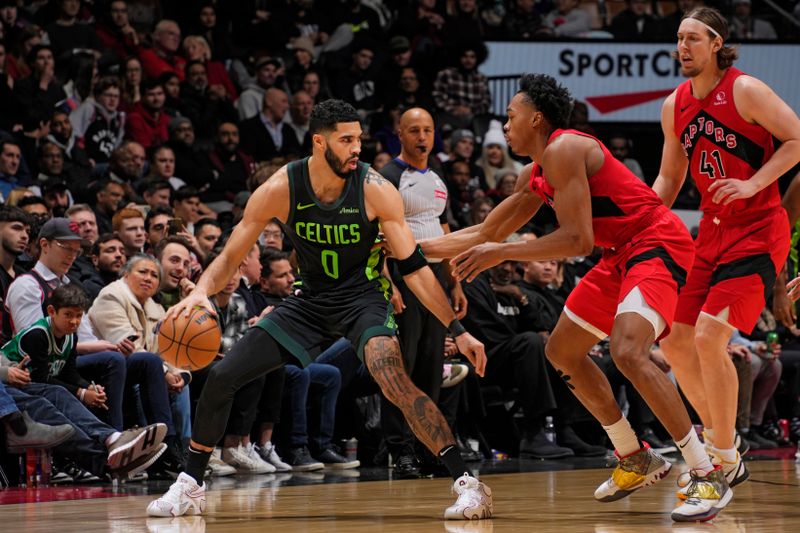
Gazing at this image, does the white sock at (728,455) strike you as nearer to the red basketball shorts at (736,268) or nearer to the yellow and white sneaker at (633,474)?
the yellow and white sneaker at (633,474)

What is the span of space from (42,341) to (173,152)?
4.56 metres

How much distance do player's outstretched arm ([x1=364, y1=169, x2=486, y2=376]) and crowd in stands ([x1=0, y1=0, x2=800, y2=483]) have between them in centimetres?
239

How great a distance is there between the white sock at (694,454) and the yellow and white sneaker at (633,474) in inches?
12.4

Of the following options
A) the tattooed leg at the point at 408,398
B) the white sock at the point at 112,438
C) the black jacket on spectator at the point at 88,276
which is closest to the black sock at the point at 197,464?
the tattooed leg at the point at 408,398

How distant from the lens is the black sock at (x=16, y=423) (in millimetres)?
6965

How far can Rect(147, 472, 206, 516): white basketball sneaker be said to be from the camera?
531 cm

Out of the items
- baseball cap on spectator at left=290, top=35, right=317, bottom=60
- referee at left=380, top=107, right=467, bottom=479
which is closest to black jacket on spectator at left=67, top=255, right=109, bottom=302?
referee at left=380, top=107, right=467, bottom=479

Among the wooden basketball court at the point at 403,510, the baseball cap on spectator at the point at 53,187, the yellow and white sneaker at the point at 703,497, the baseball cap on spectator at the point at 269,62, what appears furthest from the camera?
the baseball cap on spectator at the point at 269,62

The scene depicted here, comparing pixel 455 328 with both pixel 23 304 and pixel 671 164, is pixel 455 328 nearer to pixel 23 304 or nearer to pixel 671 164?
pixel 671 164

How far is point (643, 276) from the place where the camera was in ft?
17.4

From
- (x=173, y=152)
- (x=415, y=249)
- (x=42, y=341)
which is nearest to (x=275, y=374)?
(x=42, y=341)

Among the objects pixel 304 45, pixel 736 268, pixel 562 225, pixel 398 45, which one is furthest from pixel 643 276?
pixel 398 45

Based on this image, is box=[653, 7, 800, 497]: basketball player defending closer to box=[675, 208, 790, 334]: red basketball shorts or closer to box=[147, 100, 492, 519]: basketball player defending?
box=[675, 208, 790, 334]: red basketball shorts

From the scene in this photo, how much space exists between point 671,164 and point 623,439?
1.41 meters
